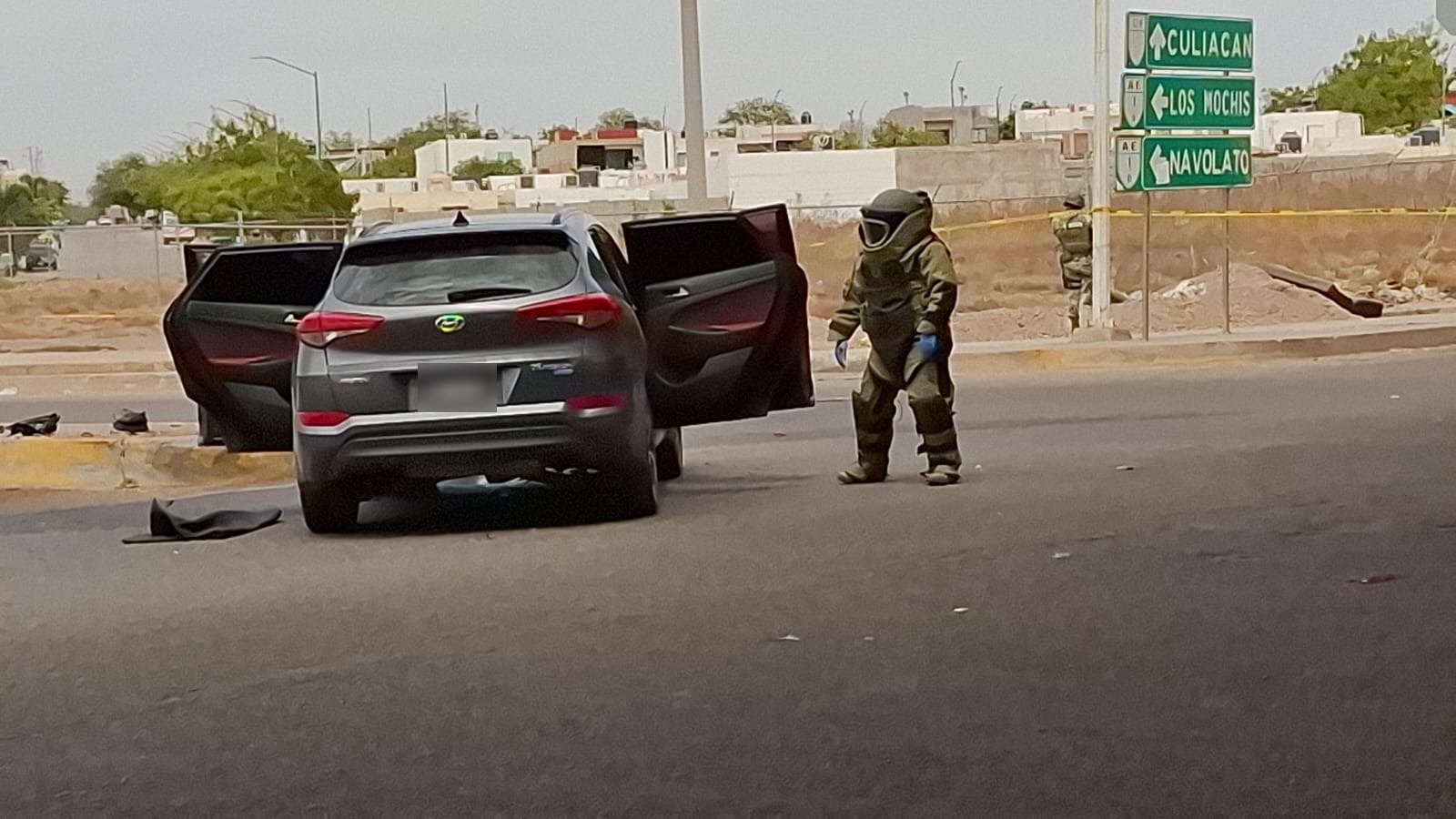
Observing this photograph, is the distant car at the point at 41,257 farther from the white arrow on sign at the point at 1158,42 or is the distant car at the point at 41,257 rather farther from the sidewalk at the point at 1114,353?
the white arrow on sign at the point at 1158,42

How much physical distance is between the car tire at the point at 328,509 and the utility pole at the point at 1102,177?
14239mm

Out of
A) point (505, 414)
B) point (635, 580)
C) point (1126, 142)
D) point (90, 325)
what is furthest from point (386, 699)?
point (90, 325)

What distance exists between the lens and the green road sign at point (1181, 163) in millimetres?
22312

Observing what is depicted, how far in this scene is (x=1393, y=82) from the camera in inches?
3246

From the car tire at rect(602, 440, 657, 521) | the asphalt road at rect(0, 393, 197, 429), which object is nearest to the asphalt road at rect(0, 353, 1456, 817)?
the car tire at rect(602, 440, 657, 521)

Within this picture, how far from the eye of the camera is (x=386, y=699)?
617 centimetres

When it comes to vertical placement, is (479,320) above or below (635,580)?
above

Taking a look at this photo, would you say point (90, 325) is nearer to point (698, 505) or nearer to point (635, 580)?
point (698, 505)

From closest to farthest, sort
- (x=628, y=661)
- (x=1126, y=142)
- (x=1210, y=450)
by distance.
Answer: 1. (x=628, y=661)
2. (x=1210, y=450)
3. (x=1126, y=142)

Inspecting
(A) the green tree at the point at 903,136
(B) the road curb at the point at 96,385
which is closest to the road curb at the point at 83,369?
(B) the road curb at the point at 96,385

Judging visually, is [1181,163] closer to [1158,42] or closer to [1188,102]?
[1188,102]

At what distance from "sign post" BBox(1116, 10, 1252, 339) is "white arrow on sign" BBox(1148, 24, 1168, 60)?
1 centimetres

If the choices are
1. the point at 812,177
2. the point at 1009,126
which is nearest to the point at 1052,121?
the point at 1009,126

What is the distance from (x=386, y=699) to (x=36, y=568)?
4.09m
